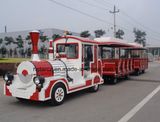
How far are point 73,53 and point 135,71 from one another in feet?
34.4

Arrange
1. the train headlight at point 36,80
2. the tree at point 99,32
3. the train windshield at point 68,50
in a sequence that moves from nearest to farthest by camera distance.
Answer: the train headlight at point 36,80 < the train windshield at point 68,50 < the tree at point 99,32

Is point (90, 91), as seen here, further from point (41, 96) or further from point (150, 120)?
point (150, 120)

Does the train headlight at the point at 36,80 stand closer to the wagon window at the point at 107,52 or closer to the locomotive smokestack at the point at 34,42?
the locomotive smokestack at the point at 34,42

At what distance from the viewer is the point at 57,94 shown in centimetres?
750

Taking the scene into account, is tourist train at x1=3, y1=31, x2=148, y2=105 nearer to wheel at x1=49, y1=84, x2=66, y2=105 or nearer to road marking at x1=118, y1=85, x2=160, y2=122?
wheel at x1=49, y1=84, x2=66, y2=105

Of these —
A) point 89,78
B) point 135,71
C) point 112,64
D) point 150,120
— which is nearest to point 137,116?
point 150,120

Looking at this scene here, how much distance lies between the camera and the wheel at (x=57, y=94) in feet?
24.0

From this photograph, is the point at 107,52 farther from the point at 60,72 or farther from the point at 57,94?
the point at 57,94

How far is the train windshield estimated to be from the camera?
9.32 m

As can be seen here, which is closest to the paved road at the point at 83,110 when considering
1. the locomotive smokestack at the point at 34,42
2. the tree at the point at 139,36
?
the locomotive smokestack at the point at 34,42

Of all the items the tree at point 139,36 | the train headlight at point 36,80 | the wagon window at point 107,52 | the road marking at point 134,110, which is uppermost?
the tree at point 139,36

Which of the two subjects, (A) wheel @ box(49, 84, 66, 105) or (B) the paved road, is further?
(A) wheel @ box(49, 84, 66, 105)

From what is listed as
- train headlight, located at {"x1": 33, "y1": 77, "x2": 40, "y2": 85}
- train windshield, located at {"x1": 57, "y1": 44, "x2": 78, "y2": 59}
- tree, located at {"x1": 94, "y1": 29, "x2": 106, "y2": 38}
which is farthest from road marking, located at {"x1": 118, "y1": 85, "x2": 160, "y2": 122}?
tree, located at {"x1": 94, "y1": 29, "x2": 106, "y2": 38}

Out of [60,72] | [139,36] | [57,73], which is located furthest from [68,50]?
[139,36]
